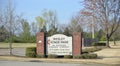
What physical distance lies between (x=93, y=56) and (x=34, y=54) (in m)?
5.69

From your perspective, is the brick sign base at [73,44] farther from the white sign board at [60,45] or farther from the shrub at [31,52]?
the shrub at [31,52]

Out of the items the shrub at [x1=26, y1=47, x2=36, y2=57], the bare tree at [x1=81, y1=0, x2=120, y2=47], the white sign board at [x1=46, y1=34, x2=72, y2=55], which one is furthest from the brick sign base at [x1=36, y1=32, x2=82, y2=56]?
the bare tree at [x1=81, y1=0, x2=120, y2=47]

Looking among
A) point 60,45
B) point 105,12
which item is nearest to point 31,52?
point 60,45

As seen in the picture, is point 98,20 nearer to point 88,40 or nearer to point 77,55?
point 88,40

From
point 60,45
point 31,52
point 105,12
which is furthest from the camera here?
point 105,12

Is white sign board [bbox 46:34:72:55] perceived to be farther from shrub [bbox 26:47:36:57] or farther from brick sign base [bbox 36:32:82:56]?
shrub [bbox 26:47:36:57]

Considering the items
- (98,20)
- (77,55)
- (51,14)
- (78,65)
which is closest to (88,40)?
(98,20)

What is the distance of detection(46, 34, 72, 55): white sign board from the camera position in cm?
2953

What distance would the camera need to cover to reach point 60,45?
2961 cm

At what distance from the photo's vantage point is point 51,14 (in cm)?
10644

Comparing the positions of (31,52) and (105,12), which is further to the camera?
(105,12)

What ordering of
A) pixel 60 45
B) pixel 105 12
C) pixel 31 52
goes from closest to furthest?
pixel 60 45 < pixel 31 52 < pixel 105 12

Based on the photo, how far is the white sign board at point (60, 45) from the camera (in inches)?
1163

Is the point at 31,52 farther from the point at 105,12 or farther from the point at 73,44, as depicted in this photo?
the point at 105,12
